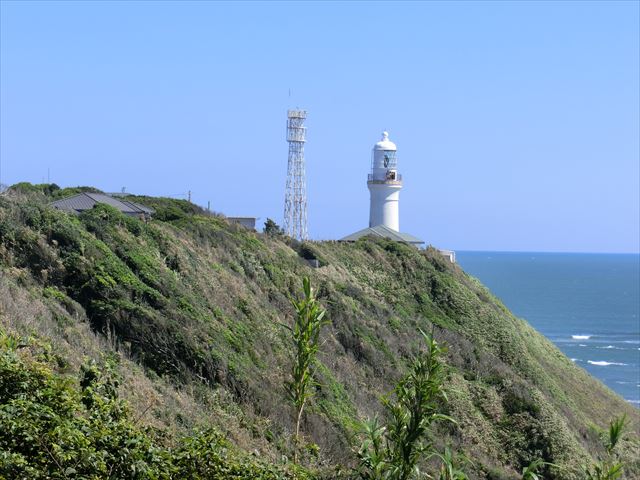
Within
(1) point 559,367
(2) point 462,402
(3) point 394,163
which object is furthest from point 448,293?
(3) point 394,163

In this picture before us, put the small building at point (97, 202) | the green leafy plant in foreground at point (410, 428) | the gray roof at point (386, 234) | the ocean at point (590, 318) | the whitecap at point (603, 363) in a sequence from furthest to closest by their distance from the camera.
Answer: the whitecap at point (603, 363)
the ocean at point (590, 318)
the gray roof at point (386, 234)
the small building at point (97, 202)
the green leafy plant in foreground at point (410, 428)

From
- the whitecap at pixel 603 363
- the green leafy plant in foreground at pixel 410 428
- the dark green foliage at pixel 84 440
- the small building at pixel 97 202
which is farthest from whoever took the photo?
the whitecap at pixel 603 363

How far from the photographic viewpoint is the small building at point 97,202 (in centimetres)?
3475

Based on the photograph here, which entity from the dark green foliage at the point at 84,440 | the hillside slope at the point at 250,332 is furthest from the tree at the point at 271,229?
the dark green foliage at the point at 84,440

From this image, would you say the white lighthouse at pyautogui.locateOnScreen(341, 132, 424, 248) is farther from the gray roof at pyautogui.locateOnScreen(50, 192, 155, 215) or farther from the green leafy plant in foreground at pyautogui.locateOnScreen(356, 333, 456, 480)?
the green leafy plant in foreground at pyautogui.locateOnScreen(356, 333, 456, 480)

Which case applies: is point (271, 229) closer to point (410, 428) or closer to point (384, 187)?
point (384, 187)

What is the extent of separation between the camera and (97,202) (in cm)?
3397

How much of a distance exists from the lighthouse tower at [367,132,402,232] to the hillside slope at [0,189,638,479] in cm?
1797

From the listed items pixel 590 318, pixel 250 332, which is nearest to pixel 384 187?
pixel 250 332

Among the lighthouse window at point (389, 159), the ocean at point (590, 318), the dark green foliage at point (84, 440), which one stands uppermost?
the lighthouse window at point (389, 159)

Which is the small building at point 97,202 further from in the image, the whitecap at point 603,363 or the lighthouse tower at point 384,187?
the whitecap at point 603,363

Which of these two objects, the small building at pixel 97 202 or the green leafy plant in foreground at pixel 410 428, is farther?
the small building at pixel 97 202

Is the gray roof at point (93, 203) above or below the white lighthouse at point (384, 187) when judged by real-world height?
below

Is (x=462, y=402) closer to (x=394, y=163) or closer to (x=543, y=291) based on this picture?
(x=394, y=163)
